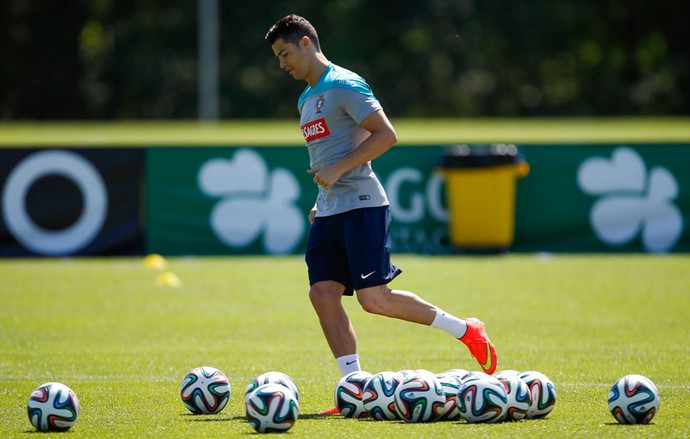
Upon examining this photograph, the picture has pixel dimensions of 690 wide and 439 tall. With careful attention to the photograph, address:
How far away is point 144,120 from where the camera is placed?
53.2 m

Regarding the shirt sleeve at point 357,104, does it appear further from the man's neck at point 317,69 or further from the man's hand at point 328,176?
the man's hand at point 328,176

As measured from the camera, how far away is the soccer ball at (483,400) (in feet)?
23.2

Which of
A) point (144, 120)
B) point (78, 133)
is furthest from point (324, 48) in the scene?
point (78, 133)

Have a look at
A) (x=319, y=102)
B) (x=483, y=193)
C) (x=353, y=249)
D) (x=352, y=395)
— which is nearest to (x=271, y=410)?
(x=352, y=395)

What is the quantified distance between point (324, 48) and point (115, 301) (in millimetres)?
38619

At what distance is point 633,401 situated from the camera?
701 cm

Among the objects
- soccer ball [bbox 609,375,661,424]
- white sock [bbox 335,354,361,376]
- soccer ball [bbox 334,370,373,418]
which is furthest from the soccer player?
soccer ball [bbox 609,375,661,424]

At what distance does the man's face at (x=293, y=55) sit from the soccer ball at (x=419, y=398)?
2150 mm

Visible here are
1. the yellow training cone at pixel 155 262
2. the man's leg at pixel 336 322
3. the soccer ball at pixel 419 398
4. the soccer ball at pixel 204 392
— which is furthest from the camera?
the yellow training cone at pixel 155 262

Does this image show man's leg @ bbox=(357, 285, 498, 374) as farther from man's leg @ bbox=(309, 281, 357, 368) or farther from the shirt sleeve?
the shirt sleeve

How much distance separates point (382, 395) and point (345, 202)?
1390 millimetres

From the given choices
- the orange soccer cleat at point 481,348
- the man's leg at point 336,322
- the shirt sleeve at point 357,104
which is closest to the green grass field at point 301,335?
the man's leg at point 336,322

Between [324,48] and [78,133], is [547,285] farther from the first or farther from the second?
[324,48]

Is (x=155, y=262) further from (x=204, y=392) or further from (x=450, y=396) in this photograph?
(x=450, y=396)
